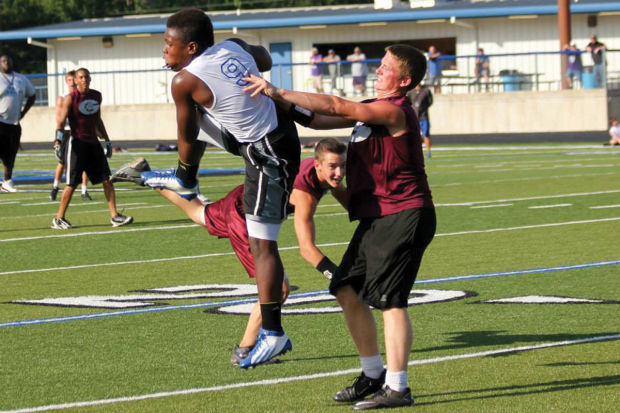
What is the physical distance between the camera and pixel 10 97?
19.6 m

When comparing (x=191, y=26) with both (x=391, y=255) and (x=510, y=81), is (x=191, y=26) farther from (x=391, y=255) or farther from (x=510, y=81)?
A: (x=510, y=81)

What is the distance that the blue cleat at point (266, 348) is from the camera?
6.71m

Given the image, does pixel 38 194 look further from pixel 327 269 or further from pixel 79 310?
pixel 327 269

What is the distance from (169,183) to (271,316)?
1446 millimetres

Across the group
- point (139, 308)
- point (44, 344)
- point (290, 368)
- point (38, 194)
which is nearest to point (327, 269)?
point (290, 368)

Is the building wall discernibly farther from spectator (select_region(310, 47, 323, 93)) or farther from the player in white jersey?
the player in white jersey

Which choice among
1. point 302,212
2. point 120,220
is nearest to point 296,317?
point 302,212

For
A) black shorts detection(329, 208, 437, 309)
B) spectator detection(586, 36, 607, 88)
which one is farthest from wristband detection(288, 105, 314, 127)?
spectator detection(586, 36, 607, 88)

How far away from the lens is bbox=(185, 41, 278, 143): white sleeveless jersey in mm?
6727

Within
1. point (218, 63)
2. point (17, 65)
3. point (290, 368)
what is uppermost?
point (17, 65)

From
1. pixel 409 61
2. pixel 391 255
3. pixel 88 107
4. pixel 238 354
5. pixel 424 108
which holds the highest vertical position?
pixel 424 108

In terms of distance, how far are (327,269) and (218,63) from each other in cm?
130

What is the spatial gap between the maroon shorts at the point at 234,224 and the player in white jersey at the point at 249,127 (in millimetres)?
419

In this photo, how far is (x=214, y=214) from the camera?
7883mm
